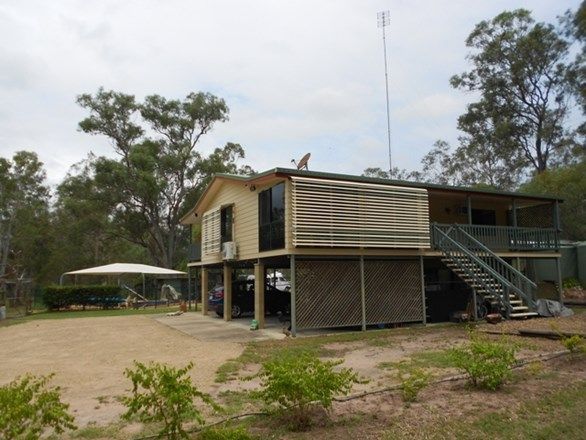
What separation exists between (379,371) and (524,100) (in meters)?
36.8

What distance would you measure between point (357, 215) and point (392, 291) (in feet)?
9.97

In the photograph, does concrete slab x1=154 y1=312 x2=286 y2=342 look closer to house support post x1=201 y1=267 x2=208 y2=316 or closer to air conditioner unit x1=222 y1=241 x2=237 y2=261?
house support post x1=201 y1=267 x2=208 y2=316

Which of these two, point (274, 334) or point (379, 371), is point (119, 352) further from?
point (379, 371)

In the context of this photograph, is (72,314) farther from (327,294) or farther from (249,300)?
(327,294)

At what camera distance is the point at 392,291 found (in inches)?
617

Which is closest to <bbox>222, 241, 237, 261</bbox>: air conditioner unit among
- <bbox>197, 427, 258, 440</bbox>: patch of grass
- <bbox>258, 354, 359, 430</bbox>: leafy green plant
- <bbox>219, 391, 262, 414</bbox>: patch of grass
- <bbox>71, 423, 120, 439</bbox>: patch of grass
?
<bbox>219, 391, 262, 414</bbox>: patch of grass

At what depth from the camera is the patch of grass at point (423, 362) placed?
8.63 m

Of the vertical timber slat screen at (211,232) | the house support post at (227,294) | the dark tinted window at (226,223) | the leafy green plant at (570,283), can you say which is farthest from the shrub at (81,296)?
the leafy green plant at (570,283)

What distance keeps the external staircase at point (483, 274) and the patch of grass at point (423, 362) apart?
19.4ft

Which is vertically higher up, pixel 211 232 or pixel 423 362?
pixel 211 232

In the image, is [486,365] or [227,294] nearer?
[486,365]

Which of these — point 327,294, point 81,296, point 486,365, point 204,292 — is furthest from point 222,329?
point 81,296

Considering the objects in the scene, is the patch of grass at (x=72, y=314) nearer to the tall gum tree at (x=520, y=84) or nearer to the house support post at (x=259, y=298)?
the house support post at (x=259, y=298)

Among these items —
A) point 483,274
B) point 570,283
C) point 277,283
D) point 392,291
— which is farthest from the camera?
point 277,283
